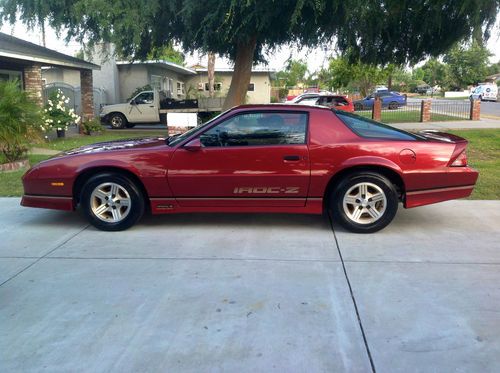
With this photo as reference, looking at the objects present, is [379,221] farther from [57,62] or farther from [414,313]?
[57,62]

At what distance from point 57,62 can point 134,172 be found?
13.6m

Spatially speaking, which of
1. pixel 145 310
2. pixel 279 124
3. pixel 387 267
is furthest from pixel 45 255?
pixel 387 267

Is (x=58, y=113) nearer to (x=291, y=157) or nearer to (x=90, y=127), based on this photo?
(x=90, y=127)

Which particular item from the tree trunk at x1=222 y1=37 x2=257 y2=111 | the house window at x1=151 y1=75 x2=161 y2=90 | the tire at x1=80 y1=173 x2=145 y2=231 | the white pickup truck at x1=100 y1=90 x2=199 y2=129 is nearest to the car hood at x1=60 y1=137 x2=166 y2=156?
the tire at x1=80 y1=173 x2=145 y2=231

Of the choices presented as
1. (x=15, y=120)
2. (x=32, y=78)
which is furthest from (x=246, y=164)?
(x=32, y=78)

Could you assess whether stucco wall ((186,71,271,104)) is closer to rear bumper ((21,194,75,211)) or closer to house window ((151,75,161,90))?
house window ((151,75,161,90))

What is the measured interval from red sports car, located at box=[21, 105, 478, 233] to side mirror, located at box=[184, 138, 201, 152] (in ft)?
0.04

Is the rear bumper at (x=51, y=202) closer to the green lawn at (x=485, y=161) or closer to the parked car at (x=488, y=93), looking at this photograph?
the green lawn at (x=485, y=161)

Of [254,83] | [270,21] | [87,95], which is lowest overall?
[87,95]

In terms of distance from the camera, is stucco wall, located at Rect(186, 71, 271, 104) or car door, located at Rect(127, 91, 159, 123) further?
stucco wall, located at Rect(186, 71, 271, 104)

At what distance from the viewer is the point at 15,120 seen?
973 centimetres

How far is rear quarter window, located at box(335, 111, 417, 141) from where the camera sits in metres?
6.04

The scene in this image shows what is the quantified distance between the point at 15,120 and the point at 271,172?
6.07 m

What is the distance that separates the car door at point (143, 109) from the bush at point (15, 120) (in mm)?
13307
